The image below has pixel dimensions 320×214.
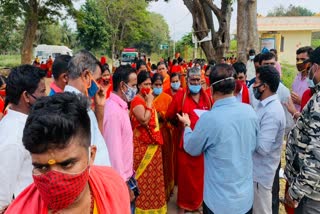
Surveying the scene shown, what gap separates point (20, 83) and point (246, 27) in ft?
23.2

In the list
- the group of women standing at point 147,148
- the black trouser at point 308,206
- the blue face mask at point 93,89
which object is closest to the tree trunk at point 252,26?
the group of women standing at point 147,148

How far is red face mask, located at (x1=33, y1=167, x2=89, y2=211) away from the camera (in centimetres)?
129

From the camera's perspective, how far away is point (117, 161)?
2.71 m

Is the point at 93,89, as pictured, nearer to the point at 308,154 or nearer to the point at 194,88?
the point at 308,154

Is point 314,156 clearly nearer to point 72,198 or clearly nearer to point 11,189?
point 72,198

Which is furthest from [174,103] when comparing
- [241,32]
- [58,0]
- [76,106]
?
[58,0]

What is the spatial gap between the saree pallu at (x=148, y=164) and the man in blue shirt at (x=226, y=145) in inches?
39.6

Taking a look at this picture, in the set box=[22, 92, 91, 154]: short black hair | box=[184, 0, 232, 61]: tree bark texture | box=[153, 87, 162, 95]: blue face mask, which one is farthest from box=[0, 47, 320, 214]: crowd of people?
box=[184, 0, 232, 61]: tree bark texture

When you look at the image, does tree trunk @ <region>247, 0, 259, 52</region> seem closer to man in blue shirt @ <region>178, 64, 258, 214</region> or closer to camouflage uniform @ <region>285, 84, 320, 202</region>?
man in blue shirt @ <region>178, 64, 258, 214</region>

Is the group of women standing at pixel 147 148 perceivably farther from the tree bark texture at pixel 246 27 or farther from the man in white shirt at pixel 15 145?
the tree bark texture at pixel 246 27

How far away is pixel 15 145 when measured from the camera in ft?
6.15

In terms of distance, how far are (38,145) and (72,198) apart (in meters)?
0.26

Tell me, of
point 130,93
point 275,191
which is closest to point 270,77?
point 275,191

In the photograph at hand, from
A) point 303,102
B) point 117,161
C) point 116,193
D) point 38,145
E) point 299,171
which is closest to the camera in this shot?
point 38,145
